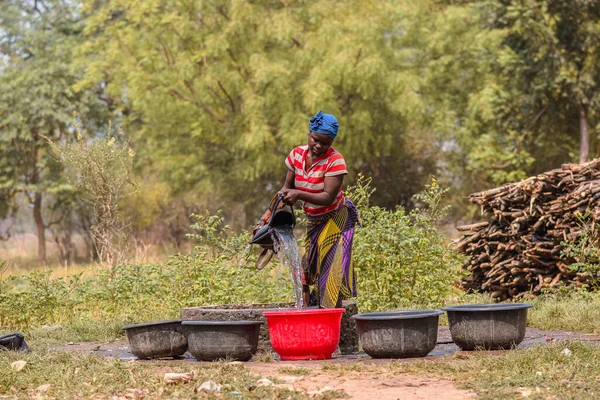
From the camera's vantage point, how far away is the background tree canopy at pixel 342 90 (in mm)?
23422

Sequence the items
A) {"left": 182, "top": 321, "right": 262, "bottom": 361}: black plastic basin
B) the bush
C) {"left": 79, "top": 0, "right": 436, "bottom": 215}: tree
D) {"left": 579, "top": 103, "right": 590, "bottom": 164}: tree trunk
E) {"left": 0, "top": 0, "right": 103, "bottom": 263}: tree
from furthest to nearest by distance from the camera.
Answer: {"left": 0, "top": 0, "right": 103, "bottom": 263}: tree → {"left": 79, "top": 0, "right": 436, "bottom": 215}: tree → {"left": 579, "top": 103, "right": 590, "bottom": 164}: tree trunk → the bush → {"left": 182, "top": 321, "right": 262, "bottom": 361}: black plastic basin

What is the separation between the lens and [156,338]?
7242 millimetres

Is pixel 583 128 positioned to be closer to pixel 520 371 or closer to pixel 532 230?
pixel 532 230

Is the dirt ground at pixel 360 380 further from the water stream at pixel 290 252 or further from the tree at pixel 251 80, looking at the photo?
the tree at pixel 251 80

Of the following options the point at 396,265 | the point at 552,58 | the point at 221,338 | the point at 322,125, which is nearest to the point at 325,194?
the point at 322,125

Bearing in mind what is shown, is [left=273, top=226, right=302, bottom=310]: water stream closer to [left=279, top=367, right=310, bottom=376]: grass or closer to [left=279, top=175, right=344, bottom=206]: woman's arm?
[left=279, top=175, right=344, bottom=206]: woman's arm

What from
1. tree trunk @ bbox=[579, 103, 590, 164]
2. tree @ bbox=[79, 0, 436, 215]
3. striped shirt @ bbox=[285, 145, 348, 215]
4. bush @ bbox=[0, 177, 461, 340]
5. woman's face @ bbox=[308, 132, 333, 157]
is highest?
tree @ bbox=[79, 0, 436, 215]

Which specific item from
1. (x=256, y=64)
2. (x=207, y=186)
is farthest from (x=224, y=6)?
(x=207, y=186)

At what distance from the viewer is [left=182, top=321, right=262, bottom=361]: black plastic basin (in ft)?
22.5

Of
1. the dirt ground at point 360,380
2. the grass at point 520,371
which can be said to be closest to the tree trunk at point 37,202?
the dirt ground at point 360,380

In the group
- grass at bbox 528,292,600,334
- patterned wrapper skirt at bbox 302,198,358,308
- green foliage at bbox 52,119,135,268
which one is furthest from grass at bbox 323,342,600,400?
green foliage at bbox 52,119,135,268

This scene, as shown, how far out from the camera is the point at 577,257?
10656mm

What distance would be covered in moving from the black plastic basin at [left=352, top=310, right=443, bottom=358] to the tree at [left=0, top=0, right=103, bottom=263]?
2338 cm

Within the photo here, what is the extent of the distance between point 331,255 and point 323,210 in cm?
37
